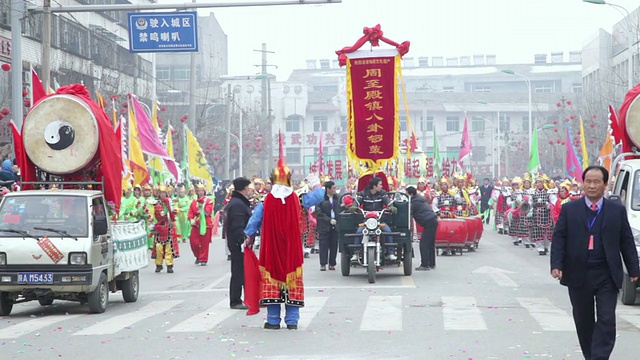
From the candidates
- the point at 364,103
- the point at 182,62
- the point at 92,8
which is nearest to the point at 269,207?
the point at 92,8

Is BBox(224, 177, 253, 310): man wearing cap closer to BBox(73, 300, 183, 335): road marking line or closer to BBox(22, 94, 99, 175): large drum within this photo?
BBox(73, 300, 183, 335): road marking line

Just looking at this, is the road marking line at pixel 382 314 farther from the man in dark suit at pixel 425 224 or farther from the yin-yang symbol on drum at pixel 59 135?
the man in dark suit at pixel 425 224

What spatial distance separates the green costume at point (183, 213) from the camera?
89.8ft

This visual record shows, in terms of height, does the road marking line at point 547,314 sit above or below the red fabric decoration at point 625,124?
below

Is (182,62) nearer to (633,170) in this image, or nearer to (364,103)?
(364,103)

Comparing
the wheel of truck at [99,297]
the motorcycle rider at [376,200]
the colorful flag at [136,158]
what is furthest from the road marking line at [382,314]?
the colorful flag at [136,158]

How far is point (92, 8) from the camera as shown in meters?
20.5

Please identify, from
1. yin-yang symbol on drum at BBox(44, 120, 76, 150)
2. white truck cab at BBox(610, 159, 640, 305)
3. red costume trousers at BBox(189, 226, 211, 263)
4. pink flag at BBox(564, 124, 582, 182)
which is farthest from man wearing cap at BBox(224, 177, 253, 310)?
pink flag at BBox(564, 124, 582, 182)

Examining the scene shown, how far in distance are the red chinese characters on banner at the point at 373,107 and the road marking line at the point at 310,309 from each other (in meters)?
7.50

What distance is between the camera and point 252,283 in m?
12.6

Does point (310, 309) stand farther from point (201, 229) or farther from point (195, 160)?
point (195, 160)

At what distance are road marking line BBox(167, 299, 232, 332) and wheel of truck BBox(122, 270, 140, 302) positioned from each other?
149 centimetres

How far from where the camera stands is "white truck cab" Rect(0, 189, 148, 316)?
45.4 feet

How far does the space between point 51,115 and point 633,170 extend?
8.01m
